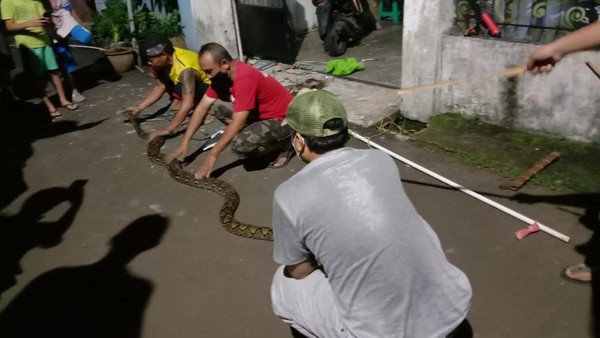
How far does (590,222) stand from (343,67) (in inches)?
195

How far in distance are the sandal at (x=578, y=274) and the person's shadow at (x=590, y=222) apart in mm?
40

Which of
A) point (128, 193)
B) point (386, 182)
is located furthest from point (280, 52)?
point (386, 182)

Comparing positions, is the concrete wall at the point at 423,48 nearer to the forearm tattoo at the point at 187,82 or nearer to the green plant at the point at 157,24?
the forearm tattoo at the point at 187,82

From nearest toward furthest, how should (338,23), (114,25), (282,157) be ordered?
(282,157)
(338,23)
(114,25)

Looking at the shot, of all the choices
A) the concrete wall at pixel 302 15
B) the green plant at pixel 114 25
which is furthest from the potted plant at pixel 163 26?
the concrete wall at pixel 302 15

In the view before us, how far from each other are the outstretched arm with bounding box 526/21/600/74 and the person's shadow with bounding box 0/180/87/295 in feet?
14.7

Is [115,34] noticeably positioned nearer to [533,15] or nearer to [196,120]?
[196,120]

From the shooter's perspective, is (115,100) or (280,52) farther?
(280,52)

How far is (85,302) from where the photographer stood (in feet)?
12.7

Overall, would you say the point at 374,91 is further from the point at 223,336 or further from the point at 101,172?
the point at 223,336

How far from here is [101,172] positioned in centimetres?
604

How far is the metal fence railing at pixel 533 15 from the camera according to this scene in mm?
5133

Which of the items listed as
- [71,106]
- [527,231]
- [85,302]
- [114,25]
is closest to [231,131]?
[85,302]

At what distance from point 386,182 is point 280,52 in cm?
730
